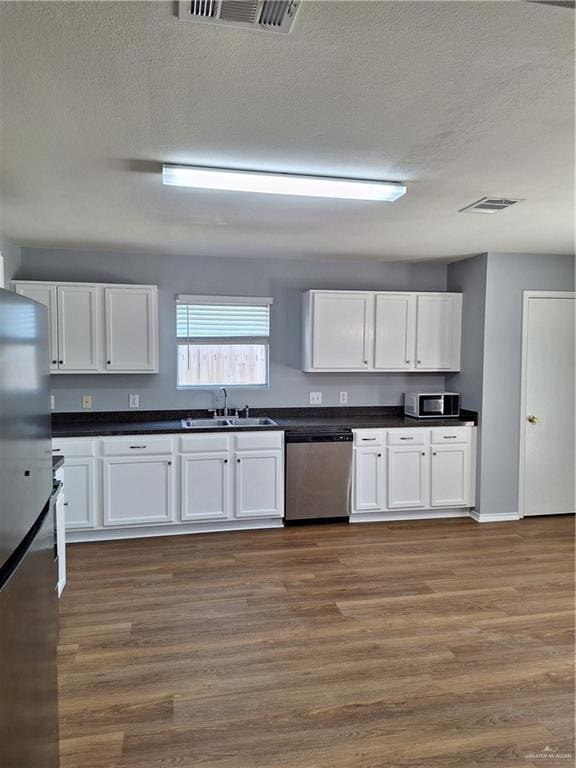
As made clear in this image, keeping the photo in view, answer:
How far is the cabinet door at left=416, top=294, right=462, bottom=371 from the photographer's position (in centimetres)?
477

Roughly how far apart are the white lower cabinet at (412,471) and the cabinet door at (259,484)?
2.33 feet

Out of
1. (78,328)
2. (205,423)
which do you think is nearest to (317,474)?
(205,423)

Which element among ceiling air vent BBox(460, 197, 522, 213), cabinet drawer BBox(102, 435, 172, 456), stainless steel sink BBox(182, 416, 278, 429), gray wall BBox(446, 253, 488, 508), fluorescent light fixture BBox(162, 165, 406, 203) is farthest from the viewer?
gray wall BBox(446, 253, 488, 508)

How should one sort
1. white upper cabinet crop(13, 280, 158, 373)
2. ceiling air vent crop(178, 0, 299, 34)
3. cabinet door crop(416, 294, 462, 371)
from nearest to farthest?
ceiling air vent crop(178, 0, 299, 34) < white upper cabinet crop(13, 280, 158, 373) < cabinet door crop(416, 294, 462, 371)

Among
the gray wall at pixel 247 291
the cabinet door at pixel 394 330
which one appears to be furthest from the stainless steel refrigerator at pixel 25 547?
the cabinet door at pixel 394 330

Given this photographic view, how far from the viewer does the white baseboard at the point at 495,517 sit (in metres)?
4.56

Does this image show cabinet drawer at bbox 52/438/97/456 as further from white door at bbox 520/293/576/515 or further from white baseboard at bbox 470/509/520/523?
white door at bbox 520/293/576/515

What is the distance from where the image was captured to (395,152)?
2197 millimetres

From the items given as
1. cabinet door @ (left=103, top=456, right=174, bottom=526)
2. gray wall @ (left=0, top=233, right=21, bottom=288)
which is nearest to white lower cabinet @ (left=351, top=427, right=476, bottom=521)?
cabinet door @ (left=103, top=456, right=174, bottom=526)

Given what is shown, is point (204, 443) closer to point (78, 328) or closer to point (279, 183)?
point (78, 328)

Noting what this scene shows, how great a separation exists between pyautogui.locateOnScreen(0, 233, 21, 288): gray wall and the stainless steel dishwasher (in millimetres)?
2644

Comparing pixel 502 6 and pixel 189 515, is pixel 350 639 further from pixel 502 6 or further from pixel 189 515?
pixel 502 6

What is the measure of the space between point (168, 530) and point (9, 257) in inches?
103

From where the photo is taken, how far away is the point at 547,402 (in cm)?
463
